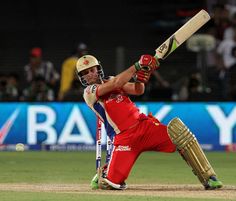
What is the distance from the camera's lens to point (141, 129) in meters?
11.0

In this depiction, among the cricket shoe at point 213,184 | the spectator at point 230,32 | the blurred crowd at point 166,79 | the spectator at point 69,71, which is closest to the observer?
the cricket shoe at point 213,184

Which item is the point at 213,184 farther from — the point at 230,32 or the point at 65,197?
the point at 230,32

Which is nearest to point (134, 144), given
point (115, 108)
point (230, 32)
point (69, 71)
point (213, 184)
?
point (115, 108)

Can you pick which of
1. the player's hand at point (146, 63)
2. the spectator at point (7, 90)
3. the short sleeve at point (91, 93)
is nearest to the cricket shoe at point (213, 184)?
the player's hand at point (146, 63)

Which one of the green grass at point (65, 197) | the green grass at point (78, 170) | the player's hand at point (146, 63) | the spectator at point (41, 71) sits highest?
the player's hand at point (146, 63)

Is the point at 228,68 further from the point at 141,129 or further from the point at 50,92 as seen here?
the point at 141,129

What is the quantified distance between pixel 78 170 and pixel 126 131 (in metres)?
3.45

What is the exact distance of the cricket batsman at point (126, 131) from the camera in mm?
10820

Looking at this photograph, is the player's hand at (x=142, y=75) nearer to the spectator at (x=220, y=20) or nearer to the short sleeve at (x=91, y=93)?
the short sleeve at (x=91, y=93)

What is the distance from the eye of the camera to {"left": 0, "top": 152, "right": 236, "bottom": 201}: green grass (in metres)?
10.2

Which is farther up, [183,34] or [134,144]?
[183,34]

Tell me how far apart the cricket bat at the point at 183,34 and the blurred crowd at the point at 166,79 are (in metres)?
7.96

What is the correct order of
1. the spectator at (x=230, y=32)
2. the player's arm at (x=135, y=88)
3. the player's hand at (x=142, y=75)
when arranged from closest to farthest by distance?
the player's hand at (x=142, y=75) → the player's arm at (x=135, y=88) → the spectator at (x=230, y=32)

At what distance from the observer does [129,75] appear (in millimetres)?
10578
